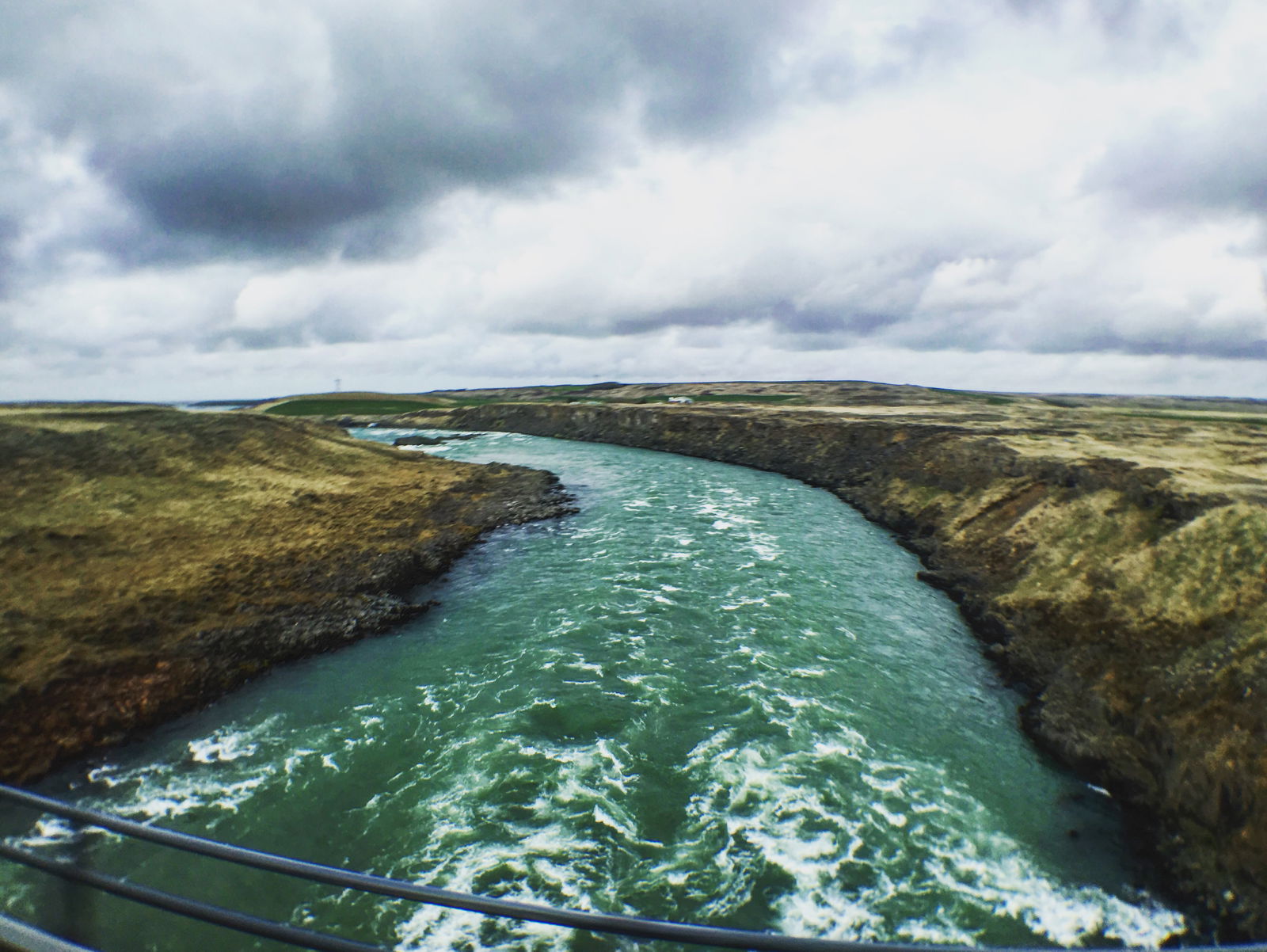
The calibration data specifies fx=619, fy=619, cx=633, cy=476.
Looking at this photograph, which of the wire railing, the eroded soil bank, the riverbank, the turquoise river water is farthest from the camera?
the riverbank

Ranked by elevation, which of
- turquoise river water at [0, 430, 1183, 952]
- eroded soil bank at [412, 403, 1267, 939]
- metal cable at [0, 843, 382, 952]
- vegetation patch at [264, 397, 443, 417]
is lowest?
turquoise river water at [0, 430, 1183, 952]

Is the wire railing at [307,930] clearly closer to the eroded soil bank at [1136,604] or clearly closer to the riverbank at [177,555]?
the eroded soil bank at [1136,604]

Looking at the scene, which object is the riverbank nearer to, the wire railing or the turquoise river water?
the turquoise river water

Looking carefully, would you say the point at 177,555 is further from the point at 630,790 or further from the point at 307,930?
the point at 307,930

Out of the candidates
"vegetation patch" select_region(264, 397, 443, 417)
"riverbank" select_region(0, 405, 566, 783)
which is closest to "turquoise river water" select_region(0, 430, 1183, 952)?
"riverbank" select_region(0, 405, 566, 783)

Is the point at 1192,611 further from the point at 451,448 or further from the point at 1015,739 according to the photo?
the point at 451,448

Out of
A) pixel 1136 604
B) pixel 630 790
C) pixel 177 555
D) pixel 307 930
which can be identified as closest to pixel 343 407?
pixel 177 555

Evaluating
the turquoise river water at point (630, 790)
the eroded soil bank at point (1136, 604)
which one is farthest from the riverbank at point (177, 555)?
the eroded soil bank at point (1136, 604)
